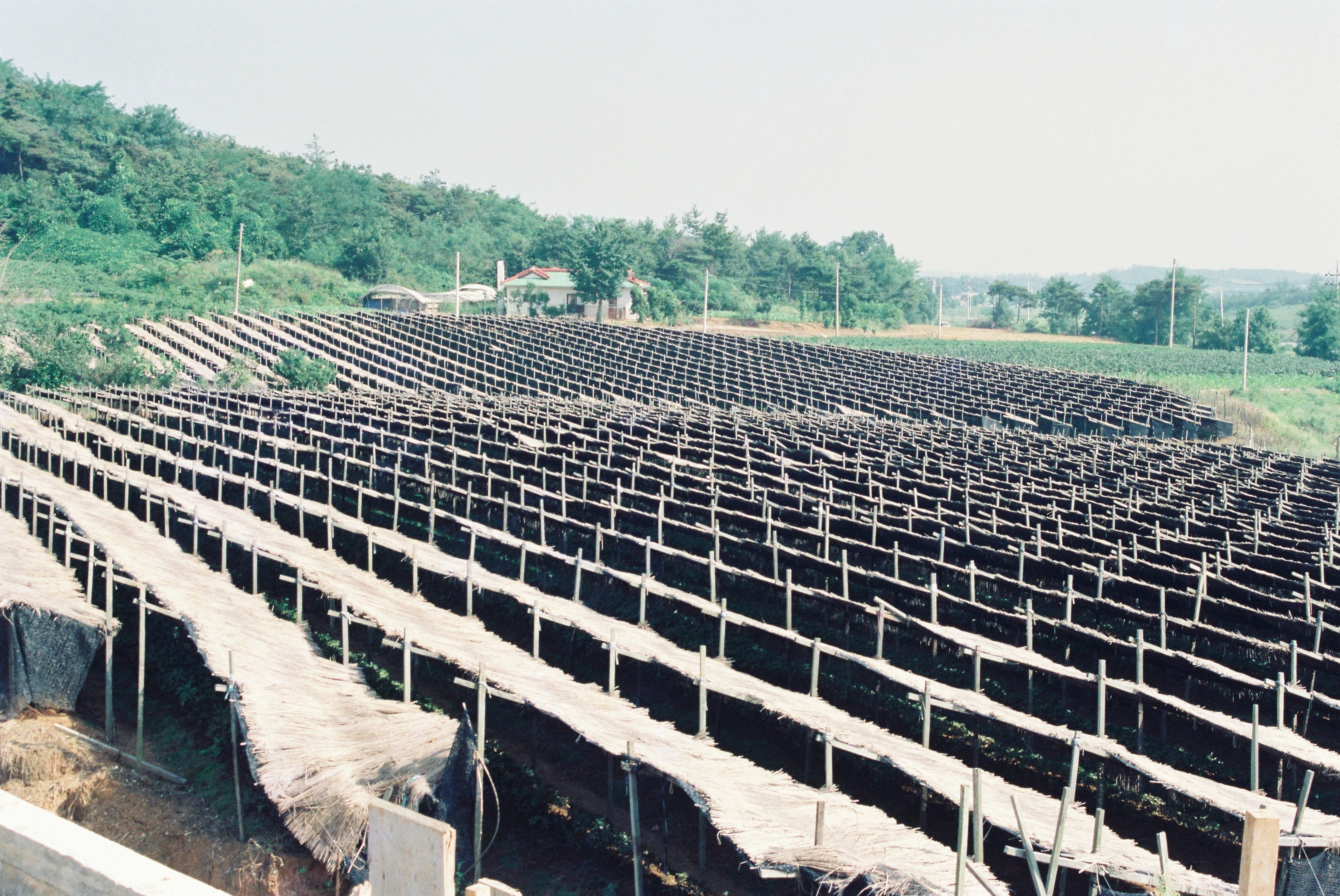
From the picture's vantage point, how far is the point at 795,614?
50.2 feet

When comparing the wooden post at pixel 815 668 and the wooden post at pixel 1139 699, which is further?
the wooden post at pixel 815 668

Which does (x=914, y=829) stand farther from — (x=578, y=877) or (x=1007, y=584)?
(x=1007, y=584)

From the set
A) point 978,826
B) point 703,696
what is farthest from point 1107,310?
point 978,826

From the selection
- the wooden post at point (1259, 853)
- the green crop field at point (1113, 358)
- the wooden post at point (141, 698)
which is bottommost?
the wooden post at point (141, 698)

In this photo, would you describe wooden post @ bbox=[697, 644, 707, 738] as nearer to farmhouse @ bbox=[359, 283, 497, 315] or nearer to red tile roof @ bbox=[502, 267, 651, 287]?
farmhouse @ bbox=[359, 283, 497, 315]

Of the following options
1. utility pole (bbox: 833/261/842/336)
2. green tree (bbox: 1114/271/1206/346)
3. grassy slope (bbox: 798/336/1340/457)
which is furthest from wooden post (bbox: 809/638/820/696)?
green tree (bbox: 1114/271/1206/346)

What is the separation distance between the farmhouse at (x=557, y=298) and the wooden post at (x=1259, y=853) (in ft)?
238

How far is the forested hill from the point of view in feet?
211

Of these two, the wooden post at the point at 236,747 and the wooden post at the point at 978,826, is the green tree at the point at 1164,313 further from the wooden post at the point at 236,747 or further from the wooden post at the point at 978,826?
the wooden post at the point at 236,747

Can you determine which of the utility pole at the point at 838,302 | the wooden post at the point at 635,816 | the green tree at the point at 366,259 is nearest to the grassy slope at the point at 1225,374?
the utility pole at the point at 838,302

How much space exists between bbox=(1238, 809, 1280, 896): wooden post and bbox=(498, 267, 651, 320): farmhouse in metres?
72.6

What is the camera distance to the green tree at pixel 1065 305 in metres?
112

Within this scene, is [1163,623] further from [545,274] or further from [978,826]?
[545,274]

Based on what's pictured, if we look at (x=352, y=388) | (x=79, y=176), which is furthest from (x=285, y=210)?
(x=352, y=388)
